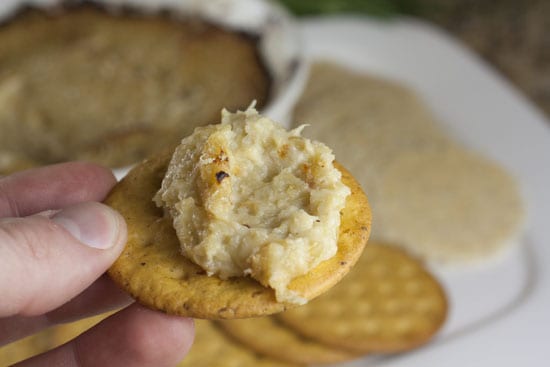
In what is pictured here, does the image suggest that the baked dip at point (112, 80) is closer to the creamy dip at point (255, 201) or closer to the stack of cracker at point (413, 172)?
the stack of cracker at point (413, 172)

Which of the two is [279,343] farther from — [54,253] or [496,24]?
[496,24]

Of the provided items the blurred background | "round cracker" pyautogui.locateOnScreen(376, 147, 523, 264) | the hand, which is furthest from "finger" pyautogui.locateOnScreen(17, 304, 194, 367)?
the blurred background

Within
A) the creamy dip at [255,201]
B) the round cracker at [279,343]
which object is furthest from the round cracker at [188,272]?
the round cracker at [279,343]

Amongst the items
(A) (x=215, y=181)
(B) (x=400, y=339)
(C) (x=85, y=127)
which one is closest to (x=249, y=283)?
(A) (x=215, y=181)

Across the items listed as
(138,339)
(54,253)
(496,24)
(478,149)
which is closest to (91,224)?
(54,253)

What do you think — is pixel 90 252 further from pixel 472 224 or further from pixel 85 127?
pixel 472 224

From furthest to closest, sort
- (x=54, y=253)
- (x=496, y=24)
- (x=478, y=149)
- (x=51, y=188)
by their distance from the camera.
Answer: (x=496, y=24)
(x=478, y=149)
(x=51, y=188)
(x=54, y=253)

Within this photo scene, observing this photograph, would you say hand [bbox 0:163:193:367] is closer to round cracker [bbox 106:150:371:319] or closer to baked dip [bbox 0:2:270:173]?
round cracker [bbox 106:150:371:319]
